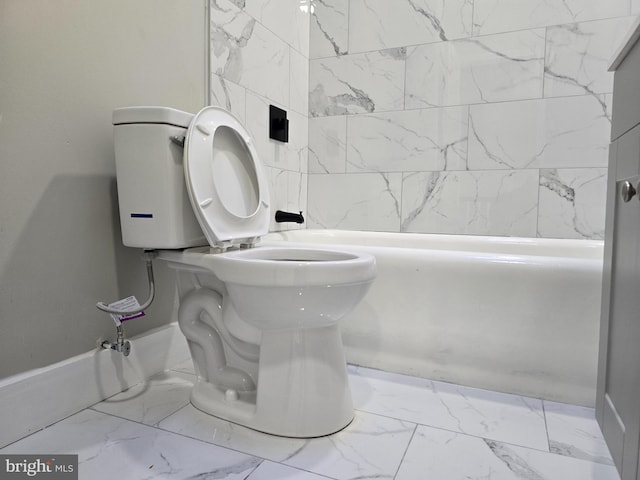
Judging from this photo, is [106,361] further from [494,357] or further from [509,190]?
[509,190]

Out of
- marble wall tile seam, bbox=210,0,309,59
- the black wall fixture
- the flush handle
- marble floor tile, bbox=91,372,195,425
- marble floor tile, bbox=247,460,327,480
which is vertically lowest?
marble floor tile, bbox=91,372,195,425

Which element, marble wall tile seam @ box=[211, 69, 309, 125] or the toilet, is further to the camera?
marble wall tile seam @ box=[211, 69, 309, 125]

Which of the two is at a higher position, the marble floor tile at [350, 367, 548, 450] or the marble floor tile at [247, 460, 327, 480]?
the marble floor tile at [247, 460, 327, 480]

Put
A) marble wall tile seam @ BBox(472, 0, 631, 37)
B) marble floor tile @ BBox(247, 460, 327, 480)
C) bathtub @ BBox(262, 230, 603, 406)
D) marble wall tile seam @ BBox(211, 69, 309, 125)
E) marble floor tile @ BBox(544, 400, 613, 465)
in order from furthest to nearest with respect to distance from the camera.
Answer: marble wall tile seam @ BBox(472, 0, 631, 37), marble wall tile seam @ BBox(211, 69, 309, 125), bathtub @ BBox(262, 230, 603, 406), marble floor tile @ BBox(544, 400, 613, 465), marble floor tile @ BBox(247, 460, 327, 480)

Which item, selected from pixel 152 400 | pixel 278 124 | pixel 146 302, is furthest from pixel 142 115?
pixel 278 124

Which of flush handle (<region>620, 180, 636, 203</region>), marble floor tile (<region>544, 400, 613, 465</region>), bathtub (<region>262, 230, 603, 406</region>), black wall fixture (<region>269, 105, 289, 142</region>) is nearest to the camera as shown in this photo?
flush handle (<region>620, 180, 636, 203</region>)

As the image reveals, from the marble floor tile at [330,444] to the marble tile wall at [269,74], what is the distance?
3.89 ft

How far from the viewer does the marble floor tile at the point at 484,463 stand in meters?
0.91

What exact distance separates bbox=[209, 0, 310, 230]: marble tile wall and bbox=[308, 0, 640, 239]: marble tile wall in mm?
110

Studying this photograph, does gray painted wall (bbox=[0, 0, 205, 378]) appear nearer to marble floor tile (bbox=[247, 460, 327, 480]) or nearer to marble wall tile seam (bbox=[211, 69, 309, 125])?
marble wall tile seam (bbox=[211, 69, 309, 125])

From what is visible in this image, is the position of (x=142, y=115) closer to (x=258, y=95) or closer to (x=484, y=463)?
(x=258, y=95)

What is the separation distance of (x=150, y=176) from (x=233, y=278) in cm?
39

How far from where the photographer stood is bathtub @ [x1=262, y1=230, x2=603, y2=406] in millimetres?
1247

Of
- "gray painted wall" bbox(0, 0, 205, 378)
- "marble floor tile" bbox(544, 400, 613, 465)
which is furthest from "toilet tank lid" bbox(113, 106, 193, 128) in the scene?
"marble floor tile" bbox(544, 400, 613, 465)
